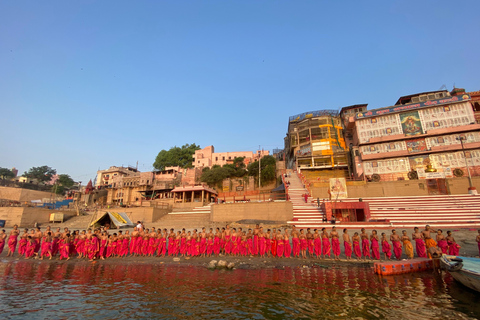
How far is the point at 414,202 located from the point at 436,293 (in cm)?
2152

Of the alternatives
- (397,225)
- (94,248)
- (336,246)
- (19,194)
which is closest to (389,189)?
(397,225)

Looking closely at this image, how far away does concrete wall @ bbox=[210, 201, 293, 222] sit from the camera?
2364 cm

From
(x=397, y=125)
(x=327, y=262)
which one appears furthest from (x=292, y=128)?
(x=327, y=262)

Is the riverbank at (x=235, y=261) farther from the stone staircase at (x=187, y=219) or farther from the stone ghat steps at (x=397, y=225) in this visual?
the stone staircase at (x=187, y=219)

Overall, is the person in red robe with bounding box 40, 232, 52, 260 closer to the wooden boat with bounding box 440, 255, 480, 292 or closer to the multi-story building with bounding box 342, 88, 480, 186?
the wooden boat with bounding box 440, 255, 480, 292

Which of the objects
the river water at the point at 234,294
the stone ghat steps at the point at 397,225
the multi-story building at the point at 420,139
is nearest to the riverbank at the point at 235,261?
the river water at the point at 234,294

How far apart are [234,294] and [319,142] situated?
4171cm

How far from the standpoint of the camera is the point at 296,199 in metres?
27.7

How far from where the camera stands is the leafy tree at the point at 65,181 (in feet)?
218

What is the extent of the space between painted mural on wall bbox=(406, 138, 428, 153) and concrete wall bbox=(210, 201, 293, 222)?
2319 centimetres

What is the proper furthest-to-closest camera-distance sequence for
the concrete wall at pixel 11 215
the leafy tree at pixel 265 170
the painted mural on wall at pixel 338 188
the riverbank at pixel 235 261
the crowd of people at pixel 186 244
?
the leafy tree at pixel 265 170 < the concrete wall at pixel 11 215 < the painted mural on wall at pixel 338 188 < the crowd of people at pixel 186 244 < the riverbank at pixel 235 261

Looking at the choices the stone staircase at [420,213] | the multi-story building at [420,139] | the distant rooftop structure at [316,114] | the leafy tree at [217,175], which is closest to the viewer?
the stone staircase at [420,213]

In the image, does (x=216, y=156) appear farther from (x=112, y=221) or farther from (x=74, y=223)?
(x=112, y=221)

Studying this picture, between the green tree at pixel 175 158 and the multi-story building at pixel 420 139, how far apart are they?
3982 cm
